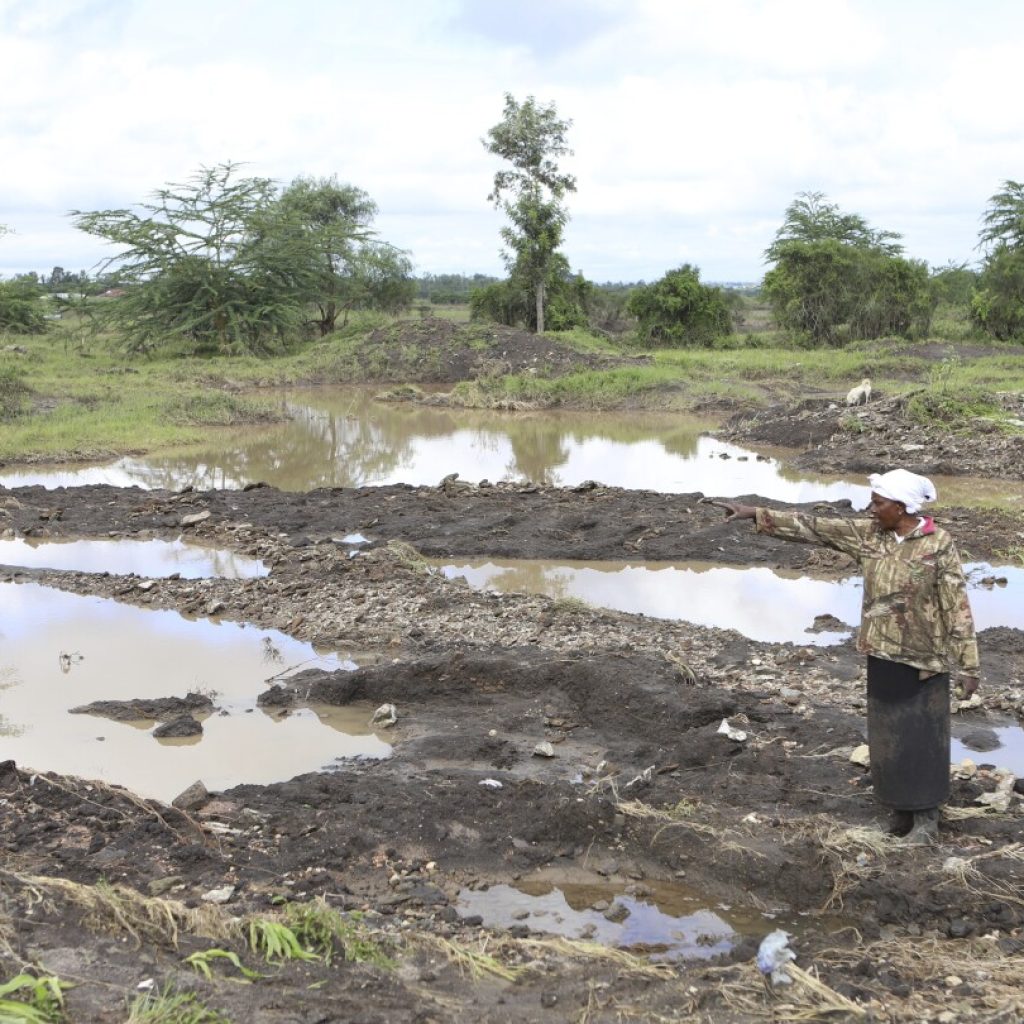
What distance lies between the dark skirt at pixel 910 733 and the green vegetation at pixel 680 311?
97.8 feet

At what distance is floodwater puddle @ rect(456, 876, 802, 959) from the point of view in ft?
13.9

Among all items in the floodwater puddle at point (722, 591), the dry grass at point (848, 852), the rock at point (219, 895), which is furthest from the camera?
the floodwater puddle at point (722, 591)

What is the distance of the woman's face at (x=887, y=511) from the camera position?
14.5 ft

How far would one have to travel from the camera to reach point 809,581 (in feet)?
32.3

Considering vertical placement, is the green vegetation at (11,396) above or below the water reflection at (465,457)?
above

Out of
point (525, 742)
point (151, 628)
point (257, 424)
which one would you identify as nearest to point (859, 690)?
point (525, 742)

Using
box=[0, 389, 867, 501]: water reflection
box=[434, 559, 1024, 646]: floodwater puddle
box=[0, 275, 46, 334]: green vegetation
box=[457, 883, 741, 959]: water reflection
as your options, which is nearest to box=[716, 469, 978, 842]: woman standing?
box=[457, 883, 741, 959]: water reflection

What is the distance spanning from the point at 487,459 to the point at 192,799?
13.3 meters

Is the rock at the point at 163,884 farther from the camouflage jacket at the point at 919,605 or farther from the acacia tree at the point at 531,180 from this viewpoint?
the acacia tree at the point at 531,180

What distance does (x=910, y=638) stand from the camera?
4422 millimetres

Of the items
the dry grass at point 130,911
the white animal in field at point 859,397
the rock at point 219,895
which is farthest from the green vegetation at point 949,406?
the dry grass at point 130,911

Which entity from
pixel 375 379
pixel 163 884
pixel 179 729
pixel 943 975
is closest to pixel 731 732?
pixel 943 975

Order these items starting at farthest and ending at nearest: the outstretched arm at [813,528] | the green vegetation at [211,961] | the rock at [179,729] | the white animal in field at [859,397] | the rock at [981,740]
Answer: the white animal in field at [859,397], the rock at [179,729], the rock at [981,740], the outstretched arm at [813,528], the green vegetation at [211,961]

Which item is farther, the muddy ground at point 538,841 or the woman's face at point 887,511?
the woman's face at point 887,511
